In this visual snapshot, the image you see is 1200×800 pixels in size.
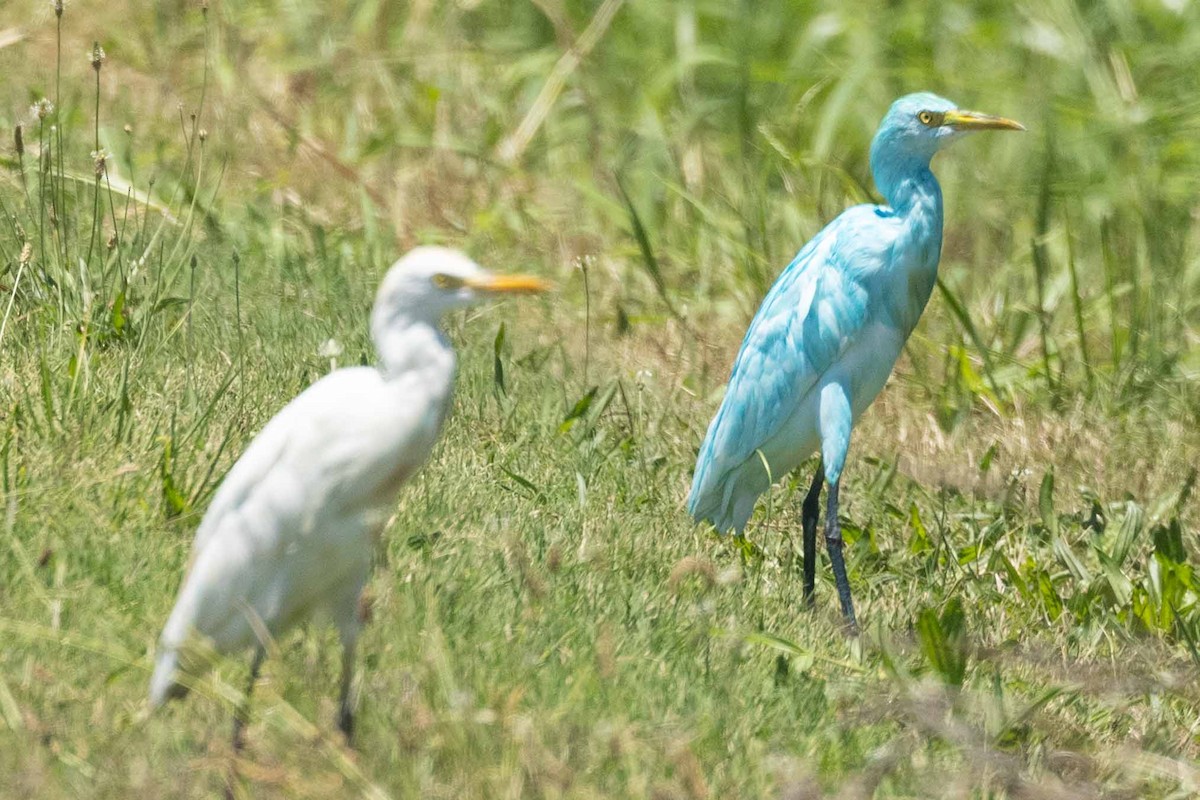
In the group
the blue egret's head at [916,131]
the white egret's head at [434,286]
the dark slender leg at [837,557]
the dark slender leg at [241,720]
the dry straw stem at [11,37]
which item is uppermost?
the blue egret's head at [916,131]

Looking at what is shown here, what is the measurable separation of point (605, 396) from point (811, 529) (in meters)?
0.80

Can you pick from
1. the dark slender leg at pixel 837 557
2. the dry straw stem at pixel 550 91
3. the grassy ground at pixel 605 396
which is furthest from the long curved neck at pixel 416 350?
the dry straw stem at pixel 550 91

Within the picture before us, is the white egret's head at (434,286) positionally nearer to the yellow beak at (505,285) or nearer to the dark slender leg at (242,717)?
the yellow beak at (505,285)

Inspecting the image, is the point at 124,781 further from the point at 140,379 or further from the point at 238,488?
the point at 140,379

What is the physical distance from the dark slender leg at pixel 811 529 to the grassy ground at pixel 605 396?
59 millimetres

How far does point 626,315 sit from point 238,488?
11.4 ft

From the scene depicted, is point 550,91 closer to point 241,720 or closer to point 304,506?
point 304,506

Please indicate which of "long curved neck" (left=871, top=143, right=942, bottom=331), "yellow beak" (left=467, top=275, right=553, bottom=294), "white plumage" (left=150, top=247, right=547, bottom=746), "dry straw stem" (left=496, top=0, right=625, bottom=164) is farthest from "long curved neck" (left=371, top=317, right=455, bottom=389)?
"dry straw stem" (left=496, top=0, right=625, bottom=164)

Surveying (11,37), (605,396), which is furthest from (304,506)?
(11,37)

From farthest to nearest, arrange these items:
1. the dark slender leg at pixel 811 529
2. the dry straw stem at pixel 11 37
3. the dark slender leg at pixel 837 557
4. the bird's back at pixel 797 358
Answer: the dry straw stem at pixel 11 37 → the bird's back at pixel 797 358 → the dark slender leg at pixel 811 529 → the dark slender leg at pixel 837 557

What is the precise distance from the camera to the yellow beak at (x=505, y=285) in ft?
9.23

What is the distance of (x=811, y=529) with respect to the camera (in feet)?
Answer: 15.4

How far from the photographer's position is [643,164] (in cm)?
748

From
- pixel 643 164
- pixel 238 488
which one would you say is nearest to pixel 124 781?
pixel 238 488
